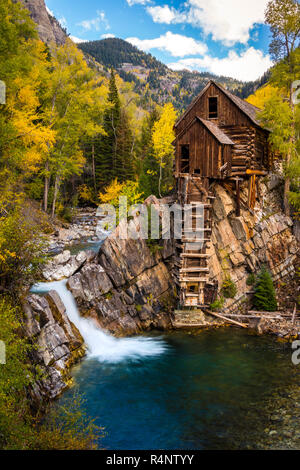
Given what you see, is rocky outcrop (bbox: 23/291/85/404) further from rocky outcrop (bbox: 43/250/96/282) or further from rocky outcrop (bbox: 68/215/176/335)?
rocky outcrop (bbox: 43/250/96/282)

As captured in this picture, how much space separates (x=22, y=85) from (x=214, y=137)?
14926mm

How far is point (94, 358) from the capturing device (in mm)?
16297

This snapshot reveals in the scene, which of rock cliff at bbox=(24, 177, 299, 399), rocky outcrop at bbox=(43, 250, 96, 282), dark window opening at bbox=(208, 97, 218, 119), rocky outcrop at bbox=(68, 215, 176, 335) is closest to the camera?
rock cliff at bbox=(24, 177, 299, 399)

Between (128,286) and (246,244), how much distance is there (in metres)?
9.18

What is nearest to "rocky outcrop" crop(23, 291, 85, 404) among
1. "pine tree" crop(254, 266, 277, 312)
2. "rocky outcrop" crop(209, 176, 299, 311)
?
"rocky outcrop" crop(209, 176, 299, 311)

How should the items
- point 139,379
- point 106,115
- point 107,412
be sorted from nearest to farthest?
point 107,412 < point 139,379 < point 106,115

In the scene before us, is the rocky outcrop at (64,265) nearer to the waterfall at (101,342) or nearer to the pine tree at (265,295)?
the waterfall at (101,342)

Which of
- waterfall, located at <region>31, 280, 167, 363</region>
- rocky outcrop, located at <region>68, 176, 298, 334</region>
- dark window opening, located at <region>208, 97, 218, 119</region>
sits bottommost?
waterfall, located at <region>31, 280, 167, 363</region>

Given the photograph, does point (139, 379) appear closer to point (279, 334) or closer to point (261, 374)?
point (261, 374)

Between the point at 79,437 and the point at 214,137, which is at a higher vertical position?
the point at 214,137

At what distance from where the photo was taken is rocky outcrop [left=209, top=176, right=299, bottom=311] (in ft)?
75.0

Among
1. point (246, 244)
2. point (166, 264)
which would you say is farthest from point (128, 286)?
point (246, 244)

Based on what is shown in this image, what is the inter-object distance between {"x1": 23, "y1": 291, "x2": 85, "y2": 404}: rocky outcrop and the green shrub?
10.7 m
